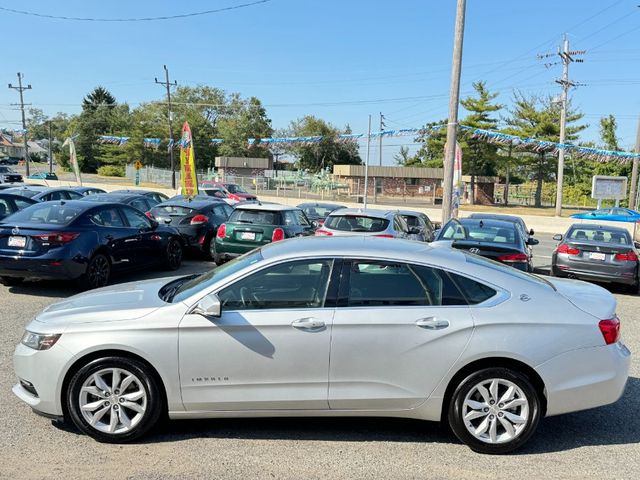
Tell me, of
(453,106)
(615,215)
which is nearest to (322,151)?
(615,215)

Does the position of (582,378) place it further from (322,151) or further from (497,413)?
(322,151)

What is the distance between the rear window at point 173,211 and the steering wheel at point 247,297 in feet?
32.1

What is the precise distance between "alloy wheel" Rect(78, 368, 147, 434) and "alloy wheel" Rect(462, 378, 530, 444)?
232cm

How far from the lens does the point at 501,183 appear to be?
76.1 meters

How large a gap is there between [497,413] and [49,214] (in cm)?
A: 786

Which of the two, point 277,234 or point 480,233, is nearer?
point 480,233

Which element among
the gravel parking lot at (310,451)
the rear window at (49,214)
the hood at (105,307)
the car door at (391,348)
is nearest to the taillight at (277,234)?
the rear window at (49,214)

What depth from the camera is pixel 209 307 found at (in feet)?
13.0

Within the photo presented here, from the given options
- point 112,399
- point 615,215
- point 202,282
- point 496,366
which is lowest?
point 615,215

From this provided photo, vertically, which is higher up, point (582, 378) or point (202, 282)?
point (202, 282)

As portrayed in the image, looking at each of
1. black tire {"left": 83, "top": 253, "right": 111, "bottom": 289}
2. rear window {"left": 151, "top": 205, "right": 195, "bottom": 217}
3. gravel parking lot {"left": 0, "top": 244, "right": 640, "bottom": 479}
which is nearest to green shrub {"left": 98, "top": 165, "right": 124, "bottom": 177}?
rear window {"left": 151, "top": 205, "right": 195, "bottom": 217}

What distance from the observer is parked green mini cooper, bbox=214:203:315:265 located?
11.6m

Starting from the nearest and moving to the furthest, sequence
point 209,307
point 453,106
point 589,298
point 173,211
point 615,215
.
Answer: point 209,307 < point 589,298 < point 173,211 < point 453,106 < point 615,215

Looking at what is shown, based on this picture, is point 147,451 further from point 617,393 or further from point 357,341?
point 617,393
